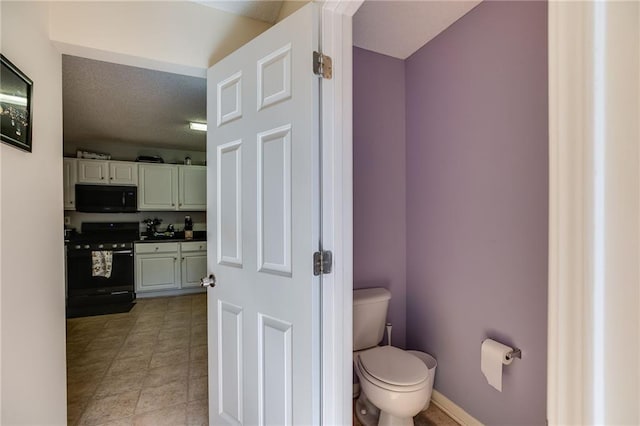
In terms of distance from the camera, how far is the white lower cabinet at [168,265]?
4.26 meters

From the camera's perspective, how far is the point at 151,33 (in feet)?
4.93

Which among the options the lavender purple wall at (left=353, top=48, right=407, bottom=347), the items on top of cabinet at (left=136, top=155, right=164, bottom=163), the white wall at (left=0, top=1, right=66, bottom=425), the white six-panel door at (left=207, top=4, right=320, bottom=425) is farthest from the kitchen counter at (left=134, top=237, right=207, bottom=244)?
the lavender purple wall at (left=353, top=48, right=407, bottom=347)

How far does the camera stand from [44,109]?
4.49 feet

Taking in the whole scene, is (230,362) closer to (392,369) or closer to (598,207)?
(392,369)

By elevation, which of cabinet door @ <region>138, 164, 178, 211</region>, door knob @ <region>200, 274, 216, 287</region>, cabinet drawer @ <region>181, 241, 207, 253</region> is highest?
cabinet door @ <region>138, 164, 178, 211</region>

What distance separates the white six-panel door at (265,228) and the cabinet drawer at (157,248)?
3.30 m

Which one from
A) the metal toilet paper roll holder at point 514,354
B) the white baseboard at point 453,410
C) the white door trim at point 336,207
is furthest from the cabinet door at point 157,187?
the metal toilet paper roll holder at point 514,354

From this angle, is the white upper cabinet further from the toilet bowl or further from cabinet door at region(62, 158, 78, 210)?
the toilet bowl

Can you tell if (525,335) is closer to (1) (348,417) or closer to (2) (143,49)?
(1) (348,417)

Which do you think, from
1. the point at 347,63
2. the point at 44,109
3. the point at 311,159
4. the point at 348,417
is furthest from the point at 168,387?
the point at 347,63

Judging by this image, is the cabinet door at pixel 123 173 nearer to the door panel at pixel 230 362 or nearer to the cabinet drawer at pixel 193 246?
the cabinet drawer at pixel 193 246

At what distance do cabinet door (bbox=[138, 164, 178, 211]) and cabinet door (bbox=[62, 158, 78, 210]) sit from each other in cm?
76

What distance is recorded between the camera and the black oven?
386cm

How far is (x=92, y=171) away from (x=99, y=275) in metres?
1.44
